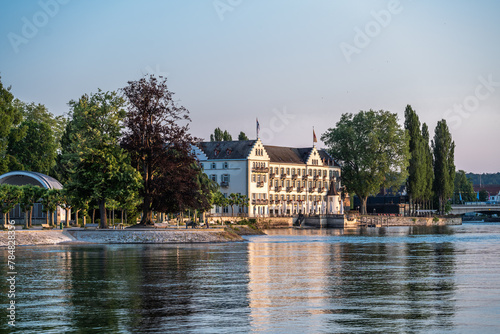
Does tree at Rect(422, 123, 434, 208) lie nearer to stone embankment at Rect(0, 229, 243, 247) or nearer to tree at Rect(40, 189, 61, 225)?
stone embankment at Rect(0, 229, 243, 247)

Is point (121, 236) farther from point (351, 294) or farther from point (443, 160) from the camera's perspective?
point (443, 160)

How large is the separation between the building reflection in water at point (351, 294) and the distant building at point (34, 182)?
43390 millimetres

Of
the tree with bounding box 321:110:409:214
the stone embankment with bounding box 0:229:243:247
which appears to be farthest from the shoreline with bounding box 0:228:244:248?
the tree with bounding box 321:110:409:214

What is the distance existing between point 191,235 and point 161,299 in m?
44.6

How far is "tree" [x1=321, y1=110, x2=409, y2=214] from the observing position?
Answer: 515 ft

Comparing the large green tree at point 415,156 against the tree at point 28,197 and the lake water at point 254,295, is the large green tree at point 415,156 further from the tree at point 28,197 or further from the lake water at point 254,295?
the lake water at point 254,295

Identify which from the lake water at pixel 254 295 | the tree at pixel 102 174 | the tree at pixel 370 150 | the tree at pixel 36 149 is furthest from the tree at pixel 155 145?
the tree at pixel 370 150

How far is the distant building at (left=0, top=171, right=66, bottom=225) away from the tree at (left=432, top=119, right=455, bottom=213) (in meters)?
96.5

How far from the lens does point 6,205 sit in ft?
248

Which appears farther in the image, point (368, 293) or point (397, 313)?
point (368, 293)

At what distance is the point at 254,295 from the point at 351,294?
3.63 meters

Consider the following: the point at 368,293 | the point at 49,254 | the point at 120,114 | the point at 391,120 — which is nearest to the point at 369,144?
the point at 391,120

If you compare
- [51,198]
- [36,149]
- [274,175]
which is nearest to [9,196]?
[51,198]

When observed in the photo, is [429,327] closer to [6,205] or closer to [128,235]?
[128,235]
